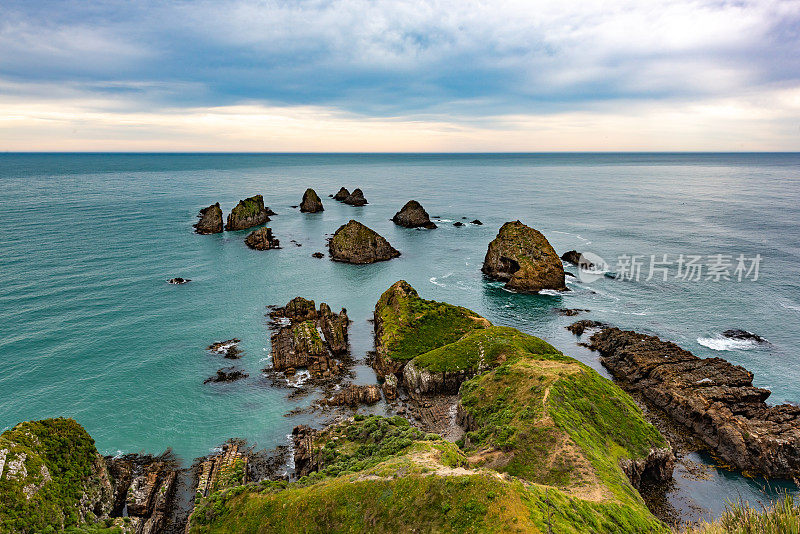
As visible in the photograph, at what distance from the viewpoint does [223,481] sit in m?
34.2

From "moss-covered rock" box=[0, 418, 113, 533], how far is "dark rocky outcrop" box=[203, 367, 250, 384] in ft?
56.0

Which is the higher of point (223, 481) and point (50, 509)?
point (50, 509)

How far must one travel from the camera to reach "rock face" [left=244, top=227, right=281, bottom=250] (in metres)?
107

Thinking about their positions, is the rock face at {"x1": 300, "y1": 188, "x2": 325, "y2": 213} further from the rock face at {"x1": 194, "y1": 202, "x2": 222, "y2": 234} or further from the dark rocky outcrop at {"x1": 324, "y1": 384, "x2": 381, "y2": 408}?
the dark rocky outcrop at {"x1": 324, "y1": 384, "x2": 381, "y2": 408}

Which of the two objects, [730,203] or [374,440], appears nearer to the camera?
[374,440]

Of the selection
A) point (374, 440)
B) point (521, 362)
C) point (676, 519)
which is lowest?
point (676, 519)

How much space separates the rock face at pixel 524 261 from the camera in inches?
3118

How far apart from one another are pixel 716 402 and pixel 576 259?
57030mm

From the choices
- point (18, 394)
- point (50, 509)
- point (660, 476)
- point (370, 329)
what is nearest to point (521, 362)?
point (660, 476)

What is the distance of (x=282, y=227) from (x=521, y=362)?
4145 inches

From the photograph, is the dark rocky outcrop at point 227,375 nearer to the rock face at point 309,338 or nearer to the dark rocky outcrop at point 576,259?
the rock face at point 309,338

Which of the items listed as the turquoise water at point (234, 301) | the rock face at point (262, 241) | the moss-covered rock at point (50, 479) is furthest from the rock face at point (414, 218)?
the moss-covered rock at point (50, 479)

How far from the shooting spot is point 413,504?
25.2m

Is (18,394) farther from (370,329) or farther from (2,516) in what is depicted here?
(370,329)
